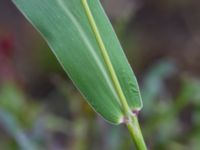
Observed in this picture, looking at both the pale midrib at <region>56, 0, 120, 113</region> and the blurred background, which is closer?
the pale midrib at <region>56, 0, 120, 113</region>

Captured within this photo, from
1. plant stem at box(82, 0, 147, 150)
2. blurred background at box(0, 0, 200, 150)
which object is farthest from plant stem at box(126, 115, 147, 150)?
blurred background at box(0, 0, 200, 150)

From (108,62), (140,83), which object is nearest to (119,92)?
(108,62)

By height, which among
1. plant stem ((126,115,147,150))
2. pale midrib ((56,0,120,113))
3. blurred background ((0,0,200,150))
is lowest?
blurred background ((0,0,200,150))

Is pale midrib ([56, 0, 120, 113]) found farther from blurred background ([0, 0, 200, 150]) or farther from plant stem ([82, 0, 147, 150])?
blurred background ([0, 0, 200, 150])

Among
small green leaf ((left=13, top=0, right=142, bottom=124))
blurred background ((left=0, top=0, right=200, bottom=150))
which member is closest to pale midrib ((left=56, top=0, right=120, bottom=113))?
small green leaf ((left=13, top=0, right=142, bottom=124))

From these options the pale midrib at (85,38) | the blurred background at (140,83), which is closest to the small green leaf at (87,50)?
the pale midrib at (85,38)

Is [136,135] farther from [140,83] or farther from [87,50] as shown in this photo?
[140,83]

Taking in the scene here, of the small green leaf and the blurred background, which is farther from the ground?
the small green leaf

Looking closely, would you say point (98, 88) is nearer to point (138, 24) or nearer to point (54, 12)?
point (54, 12)

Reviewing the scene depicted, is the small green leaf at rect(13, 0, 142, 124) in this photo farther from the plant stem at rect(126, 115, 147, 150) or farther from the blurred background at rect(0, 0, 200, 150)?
the blurred background at rect(0, 0, 200, 150)
